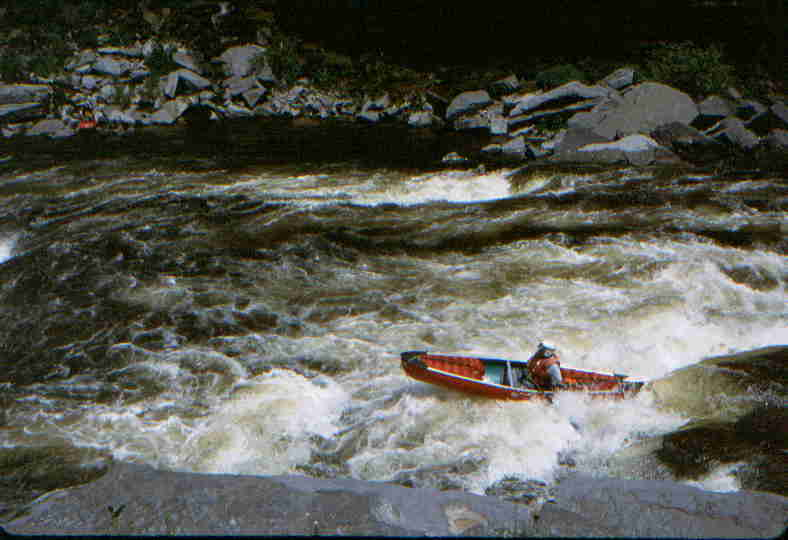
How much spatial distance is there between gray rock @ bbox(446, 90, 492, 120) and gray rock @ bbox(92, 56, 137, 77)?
14.7 meters

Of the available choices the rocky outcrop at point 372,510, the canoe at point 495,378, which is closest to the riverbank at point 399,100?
the canoe at point 495,378

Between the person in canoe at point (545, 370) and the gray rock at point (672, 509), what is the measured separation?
1.91 meters

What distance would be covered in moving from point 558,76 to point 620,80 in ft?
8.18

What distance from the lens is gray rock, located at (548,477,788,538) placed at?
473 cm

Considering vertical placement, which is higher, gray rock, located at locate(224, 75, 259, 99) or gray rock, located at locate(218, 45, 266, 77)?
gray rock, located at locate(218, 45, 266, 77)

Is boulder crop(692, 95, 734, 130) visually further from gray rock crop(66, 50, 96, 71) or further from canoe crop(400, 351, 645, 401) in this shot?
gray rock crop(66, 50, 96, 71)

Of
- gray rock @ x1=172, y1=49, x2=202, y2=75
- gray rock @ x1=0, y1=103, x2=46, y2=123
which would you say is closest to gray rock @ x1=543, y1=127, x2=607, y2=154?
gray rock @ x1=172, y1=49, x2=202, y2=75

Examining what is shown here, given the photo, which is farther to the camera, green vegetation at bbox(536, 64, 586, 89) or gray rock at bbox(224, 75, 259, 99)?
gray rock at bbox(224, 75, 259, 99)

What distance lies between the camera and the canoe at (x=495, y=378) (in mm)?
7297

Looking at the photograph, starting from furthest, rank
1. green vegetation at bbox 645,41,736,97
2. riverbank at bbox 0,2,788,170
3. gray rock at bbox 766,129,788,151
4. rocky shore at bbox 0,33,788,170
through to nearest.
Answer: green vegetation at bbox 645,41,736,97 → riverbank at bbox 0,2,788,170 → rocky shore at bbox 0,33,788,170 → gray rock at bbox 766,129,788,151

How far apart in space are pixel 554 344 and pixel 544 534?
14.4 feet

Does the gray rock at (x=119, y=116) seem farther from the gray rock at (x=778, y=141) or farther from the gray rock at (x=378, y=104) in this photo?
the gray rock at (x=778, y=141)

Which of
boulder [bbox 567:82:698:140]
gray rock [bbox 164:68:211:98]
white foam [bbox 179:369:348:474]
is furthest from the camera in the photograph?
gray rock [bbox 164:68:211:98]

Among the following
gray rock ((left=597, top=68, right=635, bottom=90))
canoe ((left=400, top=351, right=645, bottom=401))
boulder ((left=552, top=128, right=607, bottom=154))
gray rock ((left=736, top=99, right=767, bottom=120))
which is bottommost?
canoe ((left=400, top=351, right=645, bottom=401))
